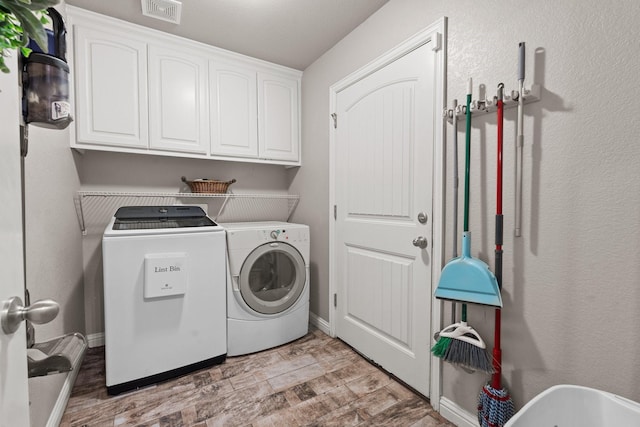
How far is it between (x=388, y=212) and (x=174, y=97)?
1.76m

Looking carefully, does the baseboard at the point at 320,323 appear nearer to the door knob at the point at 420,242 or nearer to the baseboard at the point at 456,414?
the baseboard at the point at 456,414

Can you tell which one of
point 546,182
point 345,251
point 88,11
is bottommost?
point 345,251

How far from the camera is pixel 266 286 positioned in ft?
7.52

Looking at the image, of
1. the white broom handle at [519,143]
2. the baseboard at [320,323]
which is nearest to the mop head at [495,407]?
the white broom handle at [519,143]

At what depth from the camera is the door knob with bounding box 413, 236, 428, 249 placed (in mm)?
1622

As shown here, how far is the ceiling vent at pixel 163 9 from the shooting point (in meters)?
1.82

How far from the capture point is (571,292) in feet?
3.58

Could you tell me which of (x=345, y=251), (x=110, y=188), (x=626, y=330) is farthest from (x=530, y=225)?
(x=110, y=188)

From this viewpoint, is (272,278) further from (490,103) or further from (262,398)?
(490,103)

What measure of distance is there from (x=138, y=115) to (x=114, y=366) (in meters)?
1.60

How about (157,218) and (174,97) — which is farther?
(174,97)

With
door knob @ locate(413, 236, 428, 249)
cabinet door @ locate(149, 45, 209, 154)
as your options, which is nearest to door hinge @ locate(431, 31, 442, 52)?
door knob @ locate(413, 236, 428, 249)

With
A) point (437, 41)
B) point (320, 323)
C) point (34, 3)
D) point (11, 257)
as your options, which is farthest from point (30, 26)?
point (320, 323)

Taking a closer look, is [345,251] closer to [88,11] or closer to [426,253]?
[426,253]
